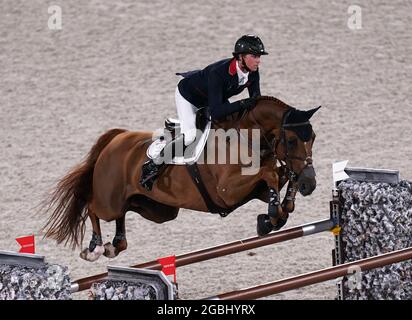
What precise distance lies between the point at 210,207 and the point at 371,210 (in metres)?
1.46

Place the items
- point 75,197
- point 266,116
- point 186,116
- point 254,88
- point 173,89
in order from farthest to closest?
point 173,89
point 75,197
point 186,116
point 254,88
point 266,116

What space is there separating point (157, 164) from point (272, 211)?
1.20 m

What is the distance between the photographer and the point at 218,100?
9.06 metres

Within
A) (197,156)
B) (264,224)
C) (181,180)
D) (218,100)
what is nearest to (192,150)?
(197,156)

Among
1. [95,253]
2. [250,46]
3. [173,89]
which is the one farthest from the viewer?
[173,89]

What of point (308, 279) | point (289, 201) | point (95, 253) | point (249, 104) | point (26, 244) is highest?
point (249, 104)

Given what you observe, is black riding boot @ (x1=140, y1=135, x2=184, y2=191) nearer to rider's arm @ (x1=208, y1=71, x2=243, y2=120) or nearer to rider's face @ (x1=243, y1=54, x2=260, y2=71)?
rider's arm @ (x1=208, y1=71, x2=243, y2=120)

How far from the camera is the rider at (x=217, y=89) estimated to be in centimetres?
895

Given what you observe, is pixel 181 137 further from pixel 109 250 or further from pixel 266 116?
pixel 109 250

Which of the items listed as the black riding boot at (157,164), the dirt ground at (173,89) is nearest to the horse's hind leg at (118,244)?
the black riding boot at (157,164)

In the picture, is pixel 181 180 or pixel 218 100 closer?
pixel 218 100

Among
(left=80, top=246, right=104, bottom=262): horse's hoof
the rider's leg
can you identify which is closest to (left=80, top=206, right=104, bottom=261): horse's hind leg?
(left=80, top=246, right=104, bottom=262): horse's hoof

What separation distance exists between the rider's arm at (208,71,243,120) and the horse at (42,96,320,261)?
0.46ft
